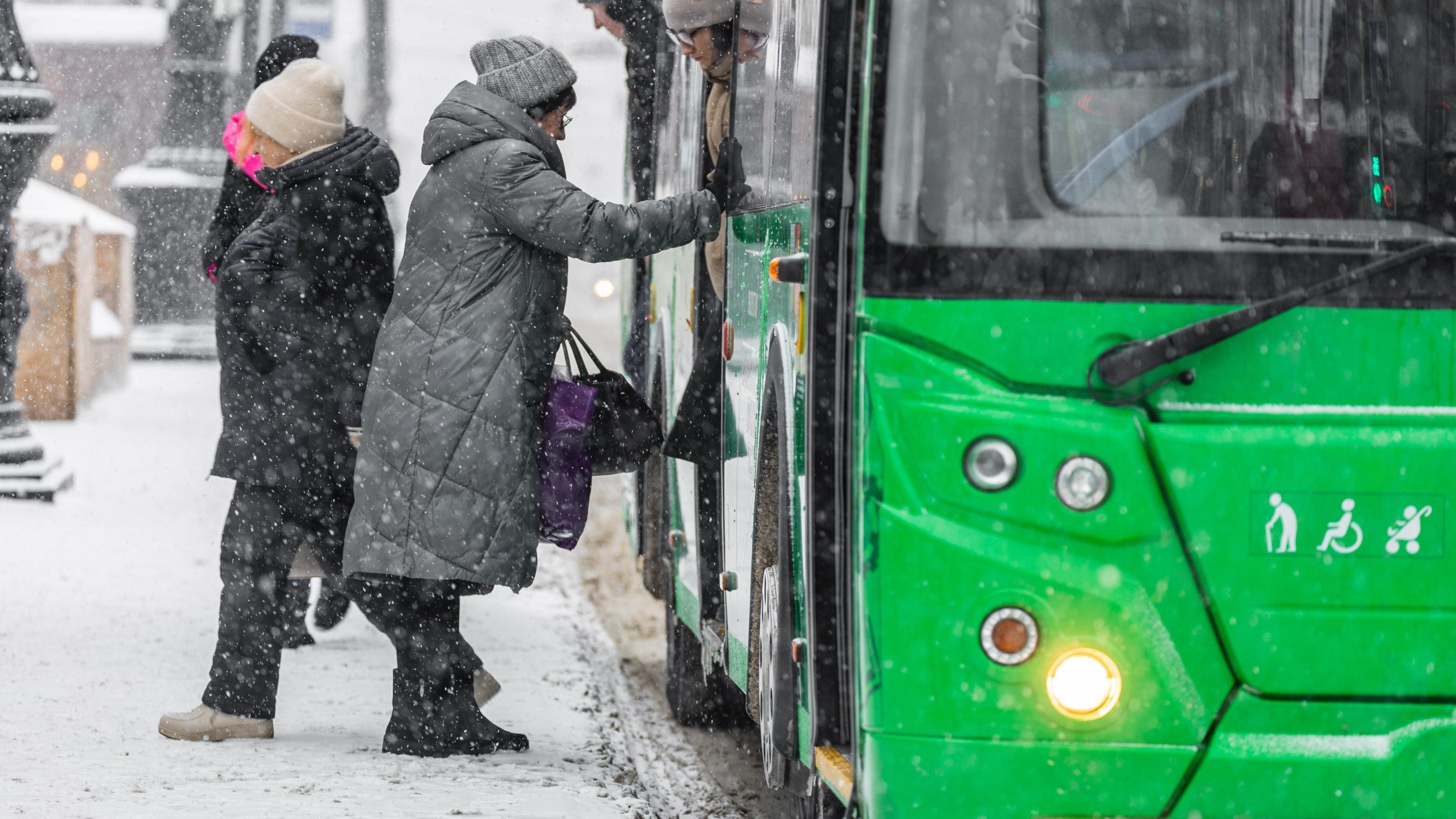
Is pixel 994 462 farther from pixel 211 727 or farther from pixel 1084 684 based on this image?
pixel 211 727

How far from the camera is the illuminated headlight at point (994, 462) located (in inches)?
136

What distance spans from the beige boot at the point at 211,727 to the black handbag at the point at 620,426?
1283mm

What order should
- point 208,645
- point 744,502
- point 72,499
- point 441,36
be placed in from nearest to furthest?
point 744,502, point 208,645, point 72,499, point 441,36

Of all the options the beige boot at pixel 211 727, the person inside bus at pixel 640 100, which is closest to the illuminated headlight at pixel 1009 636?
the beige boot at pixel 211 727

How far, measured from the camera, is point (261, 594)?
580 centimetres

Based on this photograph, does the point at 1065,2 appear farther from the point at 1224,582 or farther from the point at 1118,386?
the point at 1224,582

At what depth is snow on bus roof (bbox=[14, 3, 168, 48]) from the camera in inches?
1458

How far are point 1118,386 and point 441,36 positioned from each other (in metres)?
57.4

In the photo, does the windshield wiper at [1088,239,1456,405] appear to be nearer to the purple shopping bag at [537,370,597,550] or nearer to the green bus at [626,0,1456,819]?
the green bus at [626,0,1456,819]

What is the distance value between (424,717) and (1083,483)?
276 centimetres

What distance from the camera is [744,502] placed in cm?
498

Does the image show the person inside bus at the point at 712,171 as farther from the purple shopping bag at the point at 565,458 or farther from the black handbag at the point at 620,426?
the purple shopping bag at the point at 565,458

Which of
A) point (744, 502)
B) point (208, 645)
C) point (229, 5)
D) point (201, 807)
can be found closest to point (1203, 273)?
point (744, 502)

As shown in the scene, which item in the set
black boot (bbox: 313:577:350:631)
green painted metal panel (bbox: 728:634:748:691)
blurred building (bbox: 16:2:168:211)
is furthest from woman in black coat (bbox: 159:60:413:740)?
blurred building (bbox: 16:2:168:211)
